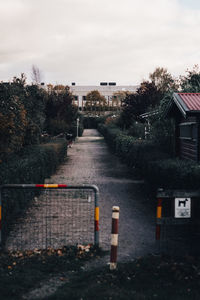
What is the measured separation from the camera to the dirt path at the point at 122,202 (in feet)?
24.4

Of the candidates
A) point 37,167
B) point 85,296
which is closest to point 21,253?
point 85,296

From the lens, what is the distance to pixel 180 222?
650 centimetres

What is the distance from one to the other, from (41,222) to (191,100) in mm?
7470

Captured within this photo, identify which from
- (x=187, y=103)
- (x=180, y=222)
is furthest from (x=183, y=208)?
(x=187, y=103)

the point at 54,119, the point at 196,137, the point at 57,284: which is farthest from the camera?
the point at 54,119

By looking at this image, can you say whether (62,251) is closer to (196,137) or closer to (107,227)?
(107,227)

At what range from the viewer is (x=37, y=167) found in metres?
11.4

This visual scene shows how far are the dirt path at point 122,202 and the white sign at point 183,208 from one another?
0.95 m

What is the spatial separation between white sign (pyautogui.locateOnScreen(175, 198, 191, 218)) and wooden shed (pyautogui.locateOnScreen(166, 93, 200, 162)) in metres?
Answer: 6.84

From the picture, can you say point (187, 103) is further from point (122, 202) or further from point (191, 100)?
point (122, 202)

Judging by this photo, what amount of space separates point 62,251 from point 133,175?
1097cm

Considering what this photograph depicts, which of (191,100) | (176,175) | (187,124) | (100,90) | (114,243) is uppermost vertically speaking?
(100,90)

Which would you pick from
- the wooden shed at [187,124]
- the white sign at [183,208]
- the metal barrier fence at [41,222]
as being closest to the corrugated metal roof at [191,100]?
the wooden shed at [187,124]

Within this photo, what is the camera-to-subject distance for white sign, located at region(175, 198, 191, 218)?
648cm
